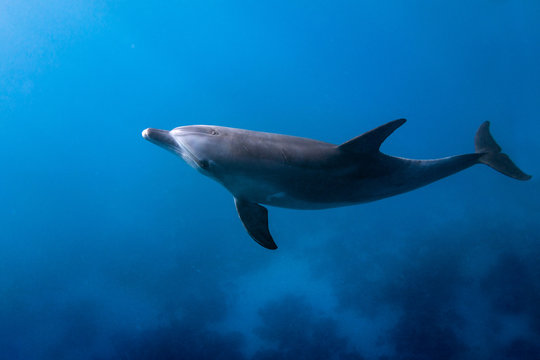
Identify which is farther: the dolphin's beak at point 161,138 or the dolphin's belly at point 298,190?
the dolphin's belly at point 298,190

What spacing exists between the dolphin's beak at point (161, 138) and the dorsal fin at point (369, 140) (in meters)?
1.65

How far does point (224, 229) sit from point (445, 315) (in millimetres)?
10611

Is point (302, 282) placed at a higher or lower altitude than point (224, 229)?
lower

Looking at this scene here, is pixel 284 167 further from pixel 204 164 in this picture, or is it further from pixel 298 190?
pixel 204 164

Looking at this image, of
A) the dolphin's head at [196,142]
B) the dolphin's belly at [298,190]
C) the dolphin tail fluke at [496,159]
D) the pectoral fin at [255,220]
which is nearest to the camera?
the dolphin's head at [196,142]

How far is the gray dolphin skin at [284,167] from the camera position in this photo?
3.08 m

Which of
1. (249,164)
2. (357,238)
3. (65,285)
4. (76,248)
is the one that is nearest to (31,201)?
(76,248)

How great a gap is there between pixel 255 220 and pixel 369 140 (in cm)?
143

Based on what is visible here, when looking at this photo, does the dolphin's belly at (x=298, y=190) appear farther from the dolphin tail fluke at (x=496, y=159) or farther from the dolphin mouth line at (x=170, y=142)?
the dolphin tail fluke at (x=496, y=159)

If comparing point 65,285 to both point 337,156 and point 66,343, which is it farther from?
point 337,156

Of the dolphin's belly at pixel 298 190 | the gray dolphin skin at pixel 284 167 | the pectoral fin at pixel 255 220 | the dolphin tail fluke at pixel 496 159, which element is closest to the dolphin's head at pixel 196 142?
the gray dolphin skin at pixel 284 167

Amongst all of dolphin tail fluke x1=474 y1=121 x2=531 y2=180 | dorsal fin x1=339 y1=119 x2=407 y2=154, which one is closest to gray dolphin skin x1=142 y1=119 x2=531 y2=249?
dorsal fin x1=339 y1=119 x2=407 y2=154

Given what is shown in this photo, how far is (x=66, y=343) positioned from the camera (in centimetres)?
1507

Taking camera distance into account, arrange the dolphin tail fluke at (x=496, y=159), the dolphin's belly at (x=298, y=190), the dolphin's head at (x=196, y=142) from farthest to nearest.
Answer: the dolphin tail fluke at (x=496, y=159)
the dolphin's belly at (x=298, y=190)
the dolphin's head at (x=196, y=142)
